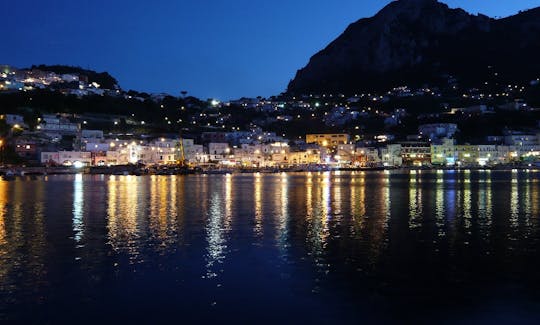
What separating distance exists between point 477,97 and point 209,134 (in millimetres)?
67896

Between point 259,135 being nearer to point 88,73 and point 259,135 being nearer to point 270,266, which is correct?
point 88,73

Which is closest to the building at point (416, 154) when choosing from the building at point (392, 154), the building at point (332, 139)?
the building at point (392, 154)

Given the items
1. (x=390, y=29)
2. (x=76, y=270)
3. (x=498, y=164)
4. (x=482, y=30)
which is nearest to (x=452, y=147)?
(x=498, y=164)

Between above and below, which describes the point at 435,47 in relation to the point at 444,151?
above


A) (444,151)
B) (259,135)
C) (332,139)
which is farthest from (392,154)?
(259,135)

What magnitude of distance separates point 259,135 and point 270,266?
72509 mm

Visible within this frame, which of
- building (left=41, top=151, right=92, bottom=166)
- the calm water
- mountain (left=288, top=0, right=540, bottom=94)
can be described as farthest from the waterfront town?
the calm water

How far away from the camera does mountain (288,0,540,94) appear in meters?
127

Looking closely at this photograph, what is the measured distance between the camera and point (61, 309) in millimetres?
7430

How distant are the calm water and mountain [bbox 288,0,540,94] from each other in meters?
116

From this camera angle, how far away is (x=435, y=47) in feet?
431

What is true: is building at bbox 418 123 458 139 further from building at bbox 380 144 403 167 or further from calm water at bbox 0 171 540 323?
calm water at bbox 0 171 540 323

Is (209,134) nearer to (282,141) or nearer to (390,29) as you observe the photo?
(282,141)

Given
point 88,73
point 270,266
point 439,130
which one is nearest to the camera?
point 270,266
